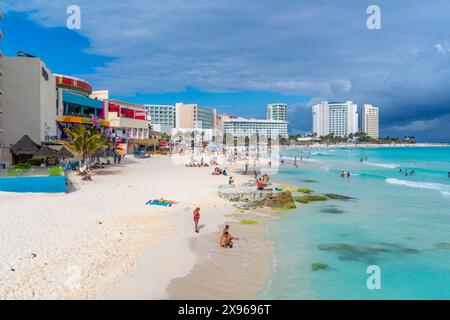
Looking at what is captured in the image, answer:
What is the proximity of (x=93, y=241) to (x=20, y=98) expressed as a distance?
29.3m

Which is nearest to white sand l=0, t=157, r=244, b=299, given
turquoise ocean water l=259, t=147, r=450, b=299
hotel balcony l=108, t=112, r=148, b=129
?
turquoise ocean water l=259, t=147, r=450, b=299

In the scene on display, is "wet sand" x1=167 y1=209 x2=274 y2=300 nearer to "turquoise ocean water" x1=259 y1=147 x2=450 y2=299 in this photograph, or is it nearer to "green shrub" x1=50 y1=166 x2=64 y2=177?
"turquoise ocean water" x1=259 y1=147 x2=450 y2=299

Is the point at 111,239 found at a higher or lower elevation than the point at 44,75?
lower

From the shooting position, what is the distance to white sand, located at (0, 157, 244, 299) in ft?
33.5

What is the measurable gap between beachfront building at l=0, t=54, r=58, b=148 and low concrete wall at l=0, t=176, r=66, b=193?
15.9m

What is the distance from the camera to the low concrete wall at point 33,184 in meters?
23.1

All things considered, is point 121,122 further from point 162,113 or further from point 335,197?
point 162,113

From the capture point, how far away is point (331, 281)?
11.7 meters

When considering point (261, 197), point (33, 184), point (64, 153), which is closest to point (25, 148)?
point (64, 153)

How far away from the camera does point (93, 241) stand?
1421cm

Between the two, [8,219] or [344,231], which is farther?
[344,231]

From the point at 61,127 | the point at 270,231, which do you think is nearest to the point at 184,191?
the point at 270,231
